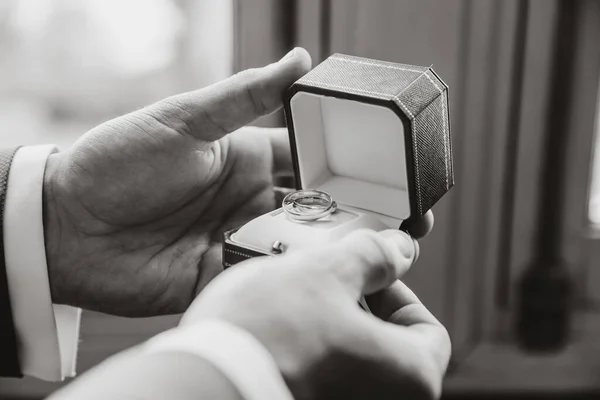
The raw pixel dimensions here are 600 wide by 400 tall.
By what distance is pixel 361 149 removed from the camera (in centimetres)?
79

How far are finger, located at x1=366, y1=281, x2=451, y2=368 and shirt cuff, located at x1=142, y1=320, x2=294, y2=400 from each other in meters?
0.20

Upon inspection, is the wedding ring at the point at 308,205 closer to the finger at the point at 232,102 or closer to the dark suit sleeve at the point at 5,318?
the finger at the point at 232,102

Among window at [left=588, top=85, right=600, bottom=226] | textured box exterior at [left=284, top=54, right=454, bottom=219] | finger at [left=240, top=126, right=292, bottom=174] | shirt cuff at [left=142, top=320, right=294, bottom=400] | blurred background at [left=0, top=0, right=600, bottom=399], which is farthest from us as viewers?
window at [left=588, top=85, right=600, bottom=226]

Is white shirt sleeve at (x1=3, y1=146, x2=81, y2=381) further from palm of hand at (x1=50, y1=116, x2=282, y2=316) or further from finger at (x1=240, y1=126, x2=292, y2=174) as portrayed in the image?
finger at (x1=240, y1=126, x2=292, y2=174)

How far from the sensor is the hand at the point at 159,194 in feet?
2.64

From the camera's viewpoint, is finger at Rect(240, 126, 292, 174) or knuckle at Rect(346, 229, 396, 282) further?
finger at Rect(240, 126, 292, 174)

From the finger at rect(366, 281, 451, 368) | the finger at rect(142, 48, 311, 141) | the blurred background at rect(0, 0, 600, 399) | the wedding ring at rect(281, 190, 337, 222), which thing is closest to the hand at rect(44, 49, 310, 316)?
the finger at rect(142, 48, 311, 141)

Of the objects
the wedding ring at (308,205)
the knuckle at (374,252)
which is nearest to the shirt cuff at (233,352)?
the knuckle at (374,252)

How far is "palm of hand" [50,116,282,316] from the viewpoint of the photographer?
0.82m

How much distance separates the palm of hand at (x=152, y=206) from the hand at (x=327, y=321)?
0.31 metres

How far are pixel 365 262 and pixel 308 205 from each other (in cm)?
17

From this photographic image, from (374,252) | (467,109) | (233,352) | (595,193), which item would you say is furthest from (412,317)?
(595,193)

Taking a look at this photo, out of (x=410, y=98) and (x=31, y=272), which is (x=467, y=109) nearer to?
(x=410, y=98)

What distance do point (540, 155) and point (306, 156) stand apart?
22.4 inches
